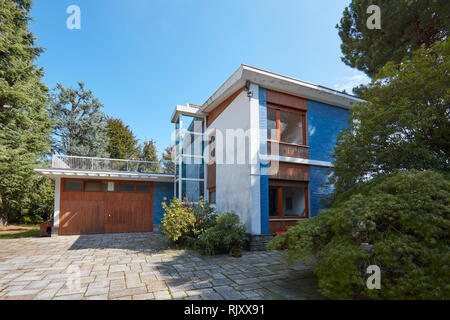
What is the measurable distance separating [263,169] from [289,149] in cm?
137

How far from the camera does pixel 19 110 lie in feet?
43.8

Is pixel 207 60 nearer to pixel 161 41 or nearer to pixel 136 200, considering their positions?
pixel 161 41

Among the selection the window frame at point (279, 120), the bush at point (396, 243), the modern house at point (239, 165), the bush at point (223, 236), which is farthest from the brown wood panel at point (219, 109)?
the bush at point (396, 243)

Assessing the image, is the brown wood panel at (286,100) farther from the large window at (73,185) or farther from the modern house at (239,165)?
the large window at (73,185)

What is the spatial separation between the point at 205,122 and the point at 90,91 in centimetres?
1675

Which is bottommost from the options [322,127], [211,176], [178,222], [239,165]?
[178,222]

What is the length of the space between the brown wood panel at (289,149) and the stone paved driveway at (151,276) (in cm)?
327

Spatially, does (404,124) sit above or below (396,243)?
above

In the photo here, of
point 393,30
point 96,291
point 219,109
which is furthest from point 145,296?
point 393,30

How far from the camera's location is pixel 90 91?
72.3 ft

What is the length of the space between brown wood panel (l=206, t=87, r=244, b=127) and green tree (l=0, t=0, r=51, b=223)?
10.8m

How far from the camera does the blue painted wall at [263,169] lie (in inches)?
279

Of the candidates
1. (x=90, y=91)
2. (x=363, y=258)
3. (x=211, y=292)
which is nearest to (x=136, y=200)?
(x=211, y=292)

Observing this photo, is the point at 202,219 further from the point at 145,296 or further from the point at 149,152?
the point at 149,152
